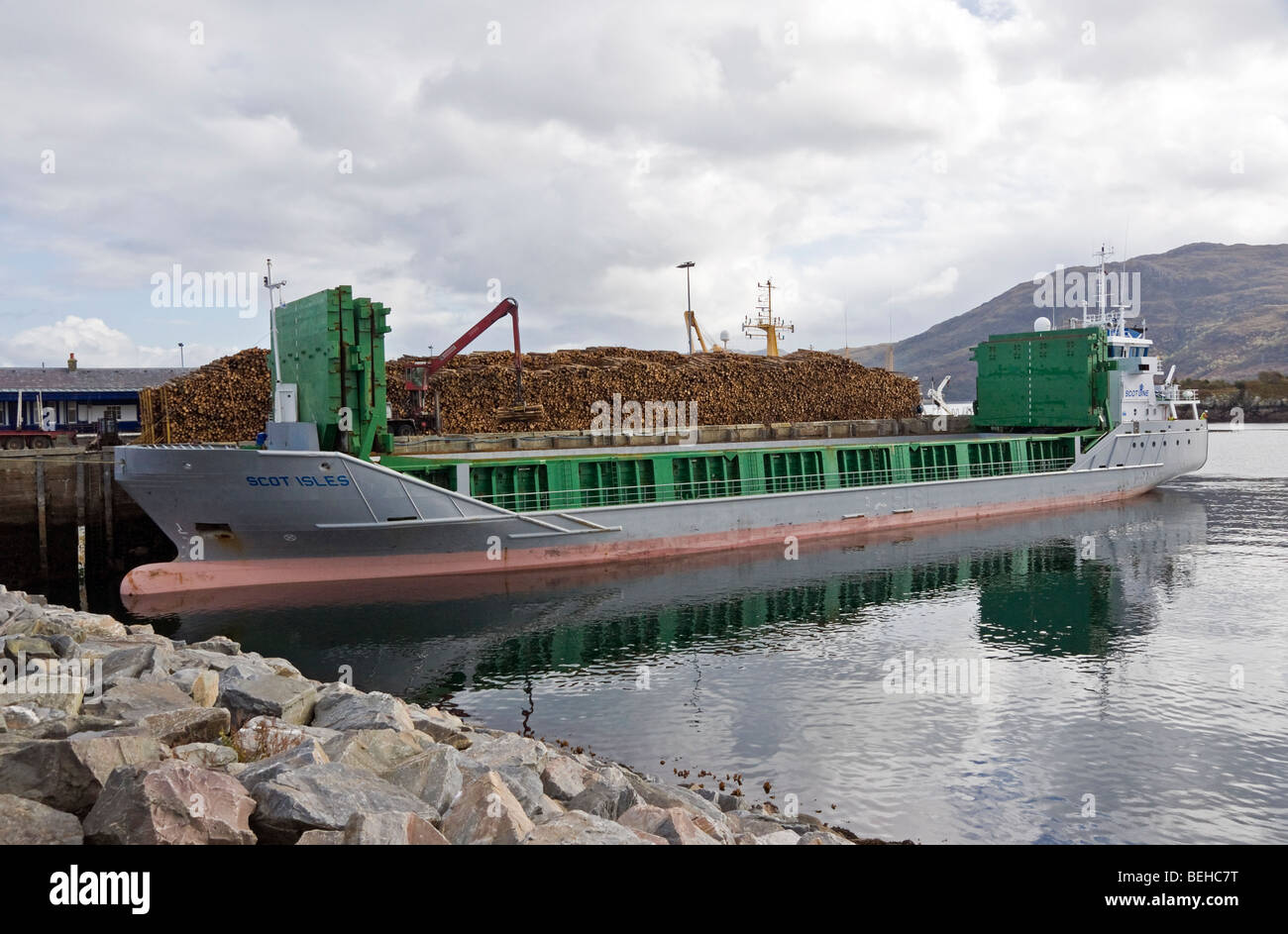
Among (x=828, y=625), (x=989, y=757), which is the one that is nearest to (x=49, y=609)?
(x=828, y=625)

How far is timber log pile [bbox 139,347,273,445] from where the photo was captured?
36.8 metres

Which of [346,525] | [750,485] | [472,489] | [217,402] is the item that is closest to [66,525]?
[346,525]

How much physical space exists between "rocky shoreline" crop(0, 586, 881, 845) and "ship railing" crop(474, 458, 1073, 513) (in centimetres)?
1451

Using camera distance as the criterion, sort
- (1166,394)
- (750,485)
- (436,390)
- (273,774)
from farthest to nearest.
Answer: (1166,394)
(436,390)
(750,485)
(273,774)

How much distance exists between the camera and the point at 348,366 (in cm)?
2472

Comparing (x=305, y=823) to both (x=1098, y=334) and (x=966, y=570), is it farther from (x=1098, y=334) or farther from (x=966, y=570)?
(x=1098, y=334)

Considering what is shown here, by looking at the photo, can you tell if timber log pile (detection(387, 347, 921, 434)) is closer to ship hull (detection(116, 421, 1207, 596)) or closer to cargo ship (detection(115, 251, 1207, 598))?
cargo ship (detection(115, 251, 1207, 598))

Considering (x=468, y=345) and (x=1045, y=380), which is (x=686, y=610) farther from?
(x=1045, y=380)

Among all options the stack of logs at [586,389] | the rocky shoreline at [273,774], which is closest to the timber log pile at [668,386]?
the stack of logs at [586,389]

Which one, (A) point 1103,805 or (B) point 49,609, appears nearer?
(A) point 1103,805

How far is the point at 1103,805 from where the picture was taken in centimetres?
1126

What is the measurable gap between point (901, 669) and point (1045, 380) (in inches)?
1212

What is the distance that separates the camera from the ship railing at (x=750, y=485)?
2731 cm

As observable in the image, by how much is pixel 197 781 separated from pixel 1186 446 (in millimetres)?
50907
